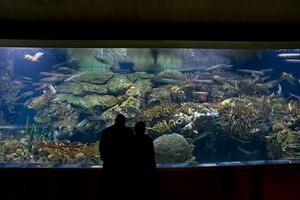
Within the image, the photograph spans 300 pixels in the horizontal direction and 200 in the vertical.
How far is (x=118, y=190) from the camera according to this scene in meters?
2.82

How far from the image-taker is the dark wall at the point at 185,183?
3395 mm

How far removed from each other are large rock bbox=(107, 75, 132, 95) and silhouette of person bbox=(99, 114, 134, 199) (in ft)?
18.6

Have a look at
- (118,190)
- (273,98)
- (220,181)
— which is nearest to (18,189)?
(118,190)

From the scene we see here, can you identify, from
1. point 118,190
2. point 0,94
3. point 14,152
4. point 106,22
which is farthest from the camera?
point 0,94

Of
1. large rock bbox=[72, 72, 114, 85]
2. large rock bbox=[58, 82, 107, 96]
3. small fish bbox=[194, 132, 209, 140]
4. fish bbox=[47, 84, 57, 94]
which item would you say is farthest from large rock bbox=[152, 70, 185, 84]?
fish bbox=[47, 84, 57, 94]

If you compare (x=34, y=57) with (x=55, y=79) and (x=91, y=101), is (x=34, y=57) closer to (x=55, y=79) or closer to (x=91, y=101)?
(x=55, y=79)

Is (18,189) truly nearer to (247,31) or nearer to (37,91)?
(247,31)

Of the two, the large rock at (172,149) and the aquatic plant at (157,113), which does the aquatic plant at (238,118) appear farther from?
the aquatic plant at (157,113)

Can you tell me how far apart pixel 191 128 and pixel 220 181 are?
4.90 meters

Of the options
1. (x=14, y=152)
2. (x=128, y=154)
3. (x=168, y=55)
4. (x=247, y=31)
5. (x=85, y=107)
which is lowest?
(x=14, y=152)

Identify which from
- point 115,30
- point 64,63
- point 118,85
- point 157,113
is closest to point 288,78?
point 157,113

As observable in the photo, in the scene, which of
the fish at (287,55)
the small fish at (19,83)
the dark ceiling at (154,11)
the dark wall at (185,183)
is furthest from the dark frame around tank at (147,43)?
the fish at (287,55)

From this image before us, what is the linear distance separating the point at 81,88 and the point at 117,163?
6113mm

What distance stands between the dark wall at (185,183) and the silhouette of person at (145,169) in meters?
0.57
